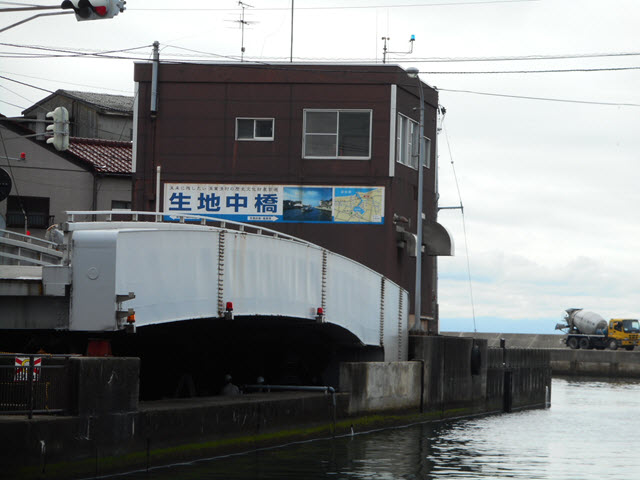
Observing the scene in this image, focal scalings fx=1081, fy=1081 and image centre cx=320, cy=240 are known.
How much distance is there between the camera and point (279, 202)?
145ft

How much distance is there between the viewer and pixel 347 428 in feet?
109

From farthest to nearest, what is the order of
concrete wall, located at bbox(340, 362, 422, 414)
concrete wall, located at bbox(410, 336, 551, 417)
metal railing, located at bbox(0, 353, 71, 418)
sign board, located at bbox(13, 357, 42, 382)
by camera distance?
concrete wall, located at bbox(410, 336, 551, 417), concrete wall, located at bbox(340, 362, 422, 414), sign board, located at bbox(13, 357, 42, 382), metal railing, located at bbox(0, 353, 71, 418)

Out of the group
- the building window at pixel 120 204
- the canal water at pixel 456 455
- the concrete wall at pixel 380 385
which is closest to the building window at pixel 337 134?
the concrete wall at pixel 380 385

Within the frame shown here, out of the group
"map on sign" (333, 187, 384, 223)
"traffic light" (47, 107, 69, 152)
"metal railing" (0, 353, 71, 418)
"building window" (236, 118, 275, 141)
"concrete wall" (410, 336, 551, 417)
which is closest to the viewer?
"metal railing" (0, 353, 71, 418)

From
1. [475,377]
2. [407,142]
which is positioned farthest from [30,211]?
[475,377]

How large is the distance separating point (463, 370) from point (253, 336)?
1322cm

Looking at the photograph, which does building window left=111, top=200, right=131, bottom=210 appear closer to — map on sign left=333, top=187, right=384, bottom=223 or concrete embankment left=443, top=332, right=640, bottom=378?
map on sign left=333, top=187, right=384, bottom=223

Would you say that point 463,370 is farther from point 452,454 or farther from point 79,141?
point 79,141

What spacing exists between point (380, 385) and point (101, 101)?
1666 inches

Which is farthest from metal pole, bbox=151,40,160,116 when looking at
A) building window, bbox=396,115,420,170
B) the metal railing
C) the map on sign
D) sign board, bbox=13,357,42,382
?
sign board, bbox=13,357,42,382

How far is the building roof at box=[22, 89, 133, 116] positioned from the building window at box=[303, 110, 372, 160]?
2860cm

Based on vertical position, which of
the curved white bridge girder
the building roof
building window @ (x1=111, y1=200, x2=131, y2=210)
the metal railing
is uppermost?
the building roof

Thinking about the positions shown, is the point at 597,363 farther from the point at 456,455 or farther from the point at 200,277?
the point at 200,277

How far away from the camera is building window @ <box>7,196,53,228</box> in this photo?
56.1 metres
